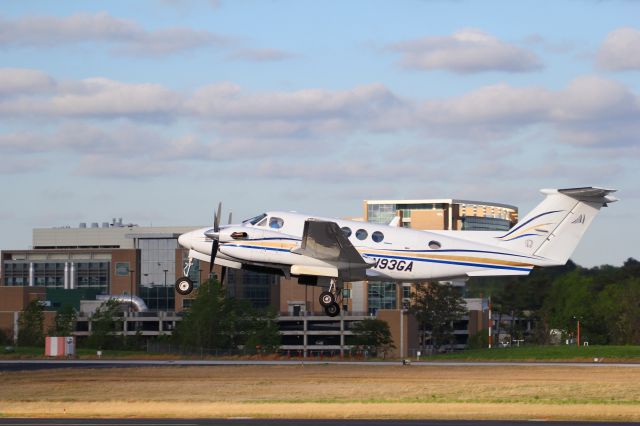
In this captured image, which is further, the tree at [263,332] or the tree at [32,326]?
the tree at [32,326]

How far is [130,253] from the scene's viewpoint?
169m

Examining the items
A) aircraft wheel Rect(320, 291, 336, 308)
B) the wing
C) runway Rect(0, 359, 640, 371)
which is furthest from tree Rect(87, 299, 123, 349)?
the wing

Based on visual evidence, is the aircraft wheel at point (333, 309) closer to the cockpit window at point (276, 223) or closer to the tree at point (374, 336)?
the cockpit window at point (276, 223)

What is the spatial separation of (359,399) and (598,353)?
45.4 m

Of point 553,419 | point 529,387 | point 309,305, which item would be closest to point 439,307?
point 309,305

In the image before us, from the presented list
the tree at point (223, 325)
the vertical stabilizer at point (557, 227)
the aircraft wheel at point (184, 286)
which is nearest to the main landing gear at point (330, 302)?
the aircraft wheel at point (184, 286)

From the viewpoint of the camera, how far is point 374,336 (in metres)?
125

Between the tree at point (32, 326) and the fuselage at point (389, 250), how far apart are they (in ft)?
223

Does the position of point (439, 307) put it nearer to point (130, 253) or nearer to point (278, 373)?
point (130, 253)

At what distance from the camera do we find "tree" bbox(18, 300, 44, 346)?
122m

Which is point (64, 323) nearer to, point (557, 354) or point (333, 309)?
point (557, 354)

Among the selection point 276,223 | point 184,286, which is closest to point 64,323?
point 184,286

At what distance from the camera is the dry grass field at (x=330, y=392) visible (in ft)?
131

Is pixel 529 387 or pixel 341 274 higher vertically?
pixel 341 274
